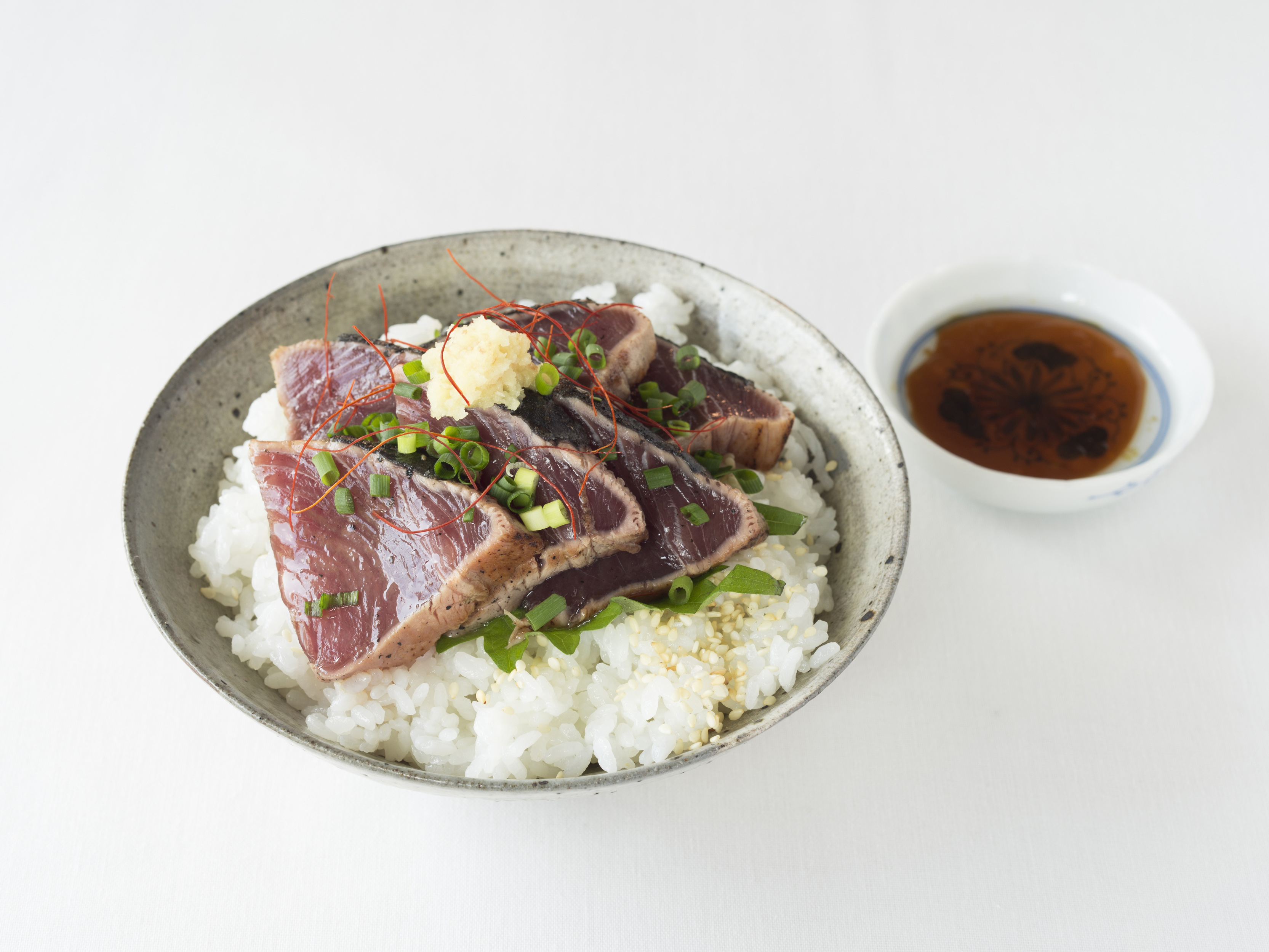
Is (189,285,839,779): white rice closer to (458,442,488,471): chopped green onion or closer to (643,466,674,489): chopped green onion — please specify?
(643,466,674,489): chopped green onion

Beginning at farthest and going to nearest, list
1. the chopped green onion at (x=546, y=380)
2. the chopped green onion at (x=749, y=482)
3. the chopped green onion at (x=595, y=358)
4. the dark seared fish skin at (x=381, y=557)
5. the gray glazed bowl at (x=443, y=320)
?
the chopped green onion at (x=749, y=482), the chopped green onion at (x=595, y=358), the chopped green onion at (x=546, y=380), the dark seared fish skin at (x=381, y=557), the gray glazed bowl at (x=443, y=320)

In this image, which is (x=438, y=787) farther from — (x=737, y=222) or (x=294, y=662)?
(x=737, y=222)

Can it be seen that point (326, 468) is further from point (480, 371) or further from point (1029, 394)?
point (1029, 394)

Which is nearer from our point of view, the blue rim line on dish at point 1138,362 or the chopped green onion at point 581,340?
the chopped green onion at point 581,340

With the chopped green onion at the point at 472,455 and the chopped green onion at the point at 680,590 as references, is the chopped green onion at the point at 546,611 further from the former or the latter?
the chopped green onion at the point at 472,455

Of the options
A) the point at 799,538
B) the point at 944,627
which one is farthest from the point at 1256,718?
the point at 799,538

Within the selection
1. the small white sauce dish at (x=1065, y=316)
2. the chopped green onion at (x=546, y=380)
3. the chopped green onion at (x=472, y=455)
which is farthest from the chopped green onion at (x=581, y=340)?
the small white sauce dish at (x=1065, y=316)

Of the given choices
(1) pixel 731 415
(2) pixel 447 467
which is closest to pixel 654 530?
(1) pixel 731 415
